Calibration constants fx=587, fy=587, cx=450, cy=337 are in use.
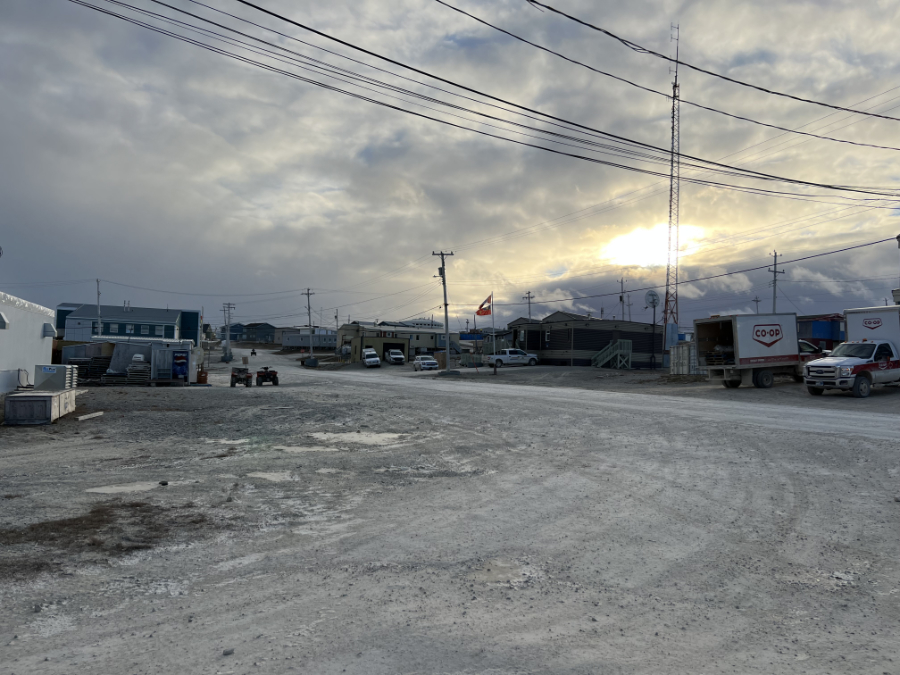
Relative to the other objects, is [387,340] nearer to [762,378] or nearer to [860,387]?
[762,378]

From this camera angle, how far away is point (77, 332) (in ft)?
278

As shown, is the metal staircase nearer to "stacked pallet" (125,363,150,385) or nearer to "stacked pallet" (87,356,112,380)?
"stacked pallet" (125,363,150,385)

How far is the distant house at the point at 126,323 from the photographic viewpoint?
279 feet

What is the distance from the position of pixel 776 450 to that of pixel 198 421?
14.5m

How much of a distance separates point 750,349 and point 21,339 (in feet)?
101

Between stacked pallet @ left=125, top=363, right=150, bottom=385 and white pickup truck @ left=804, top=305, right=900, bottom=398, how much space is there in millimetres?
32514

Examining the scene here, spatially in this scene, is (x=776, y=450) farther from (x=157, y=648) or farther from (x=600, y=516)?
(x=157, y=648)

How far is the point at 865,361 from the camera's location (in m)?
22.1

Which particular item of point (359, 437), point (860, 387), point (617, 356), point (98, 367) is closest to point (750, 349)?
point (860, 387)

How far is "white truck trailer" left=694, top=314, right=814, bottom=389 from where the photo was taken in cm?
2580

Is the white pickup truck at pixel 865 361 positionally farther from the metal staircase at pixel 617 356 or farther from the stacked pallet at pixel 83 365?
the stacked pallet at pixel 83 365

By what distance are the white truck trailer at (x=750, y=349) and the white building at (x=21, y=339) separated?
94.3 feet

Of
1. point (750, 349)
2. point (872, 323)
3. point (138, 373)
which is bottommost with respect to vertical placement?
point (138, 373)

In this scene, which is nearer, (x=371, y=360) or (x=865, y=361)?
(x=865, y=361)
